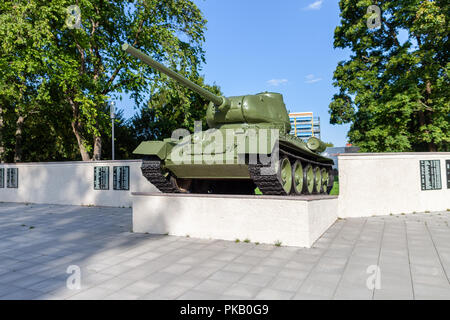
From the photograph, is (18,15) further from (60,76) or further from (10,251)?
(10,251)

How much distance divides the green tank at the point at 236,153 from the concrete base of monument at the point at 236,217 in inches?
23.6

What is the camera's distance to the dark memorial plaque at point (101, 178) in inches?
524

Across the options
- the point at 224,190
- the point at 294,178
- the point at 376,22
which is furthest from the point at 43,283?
the point at 376,22

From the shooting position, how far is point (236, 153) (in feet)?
22.2

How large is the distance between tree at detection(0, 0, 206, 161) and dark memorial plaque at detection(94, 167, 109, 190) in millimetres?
3063

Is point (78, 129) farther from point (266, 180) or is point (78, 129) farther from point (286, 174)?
point (266, 180)

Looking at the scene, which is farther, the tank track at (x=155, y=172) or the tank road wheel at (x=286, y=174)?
the tank track at (x=155, y=172)

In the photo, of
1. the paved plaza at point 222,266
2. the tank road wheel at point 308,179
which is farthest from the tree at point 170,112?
the paved plaza at point 222,266

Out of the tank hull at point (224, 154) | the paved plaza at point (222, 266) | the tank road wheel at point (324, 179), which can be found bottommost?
the paved plaza at point (222, 266)

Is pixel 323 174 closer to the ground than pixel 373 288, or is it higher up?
higher up

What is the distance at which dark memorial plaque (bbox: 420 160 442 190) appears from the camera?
10.0m

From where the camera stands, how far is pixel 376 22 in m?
17.9

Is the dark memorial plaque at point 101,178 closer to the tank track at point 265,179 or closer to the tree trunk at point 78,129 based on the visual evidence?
the tree trunk at point 78,129

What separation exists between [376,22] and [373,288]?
18.3 meters
